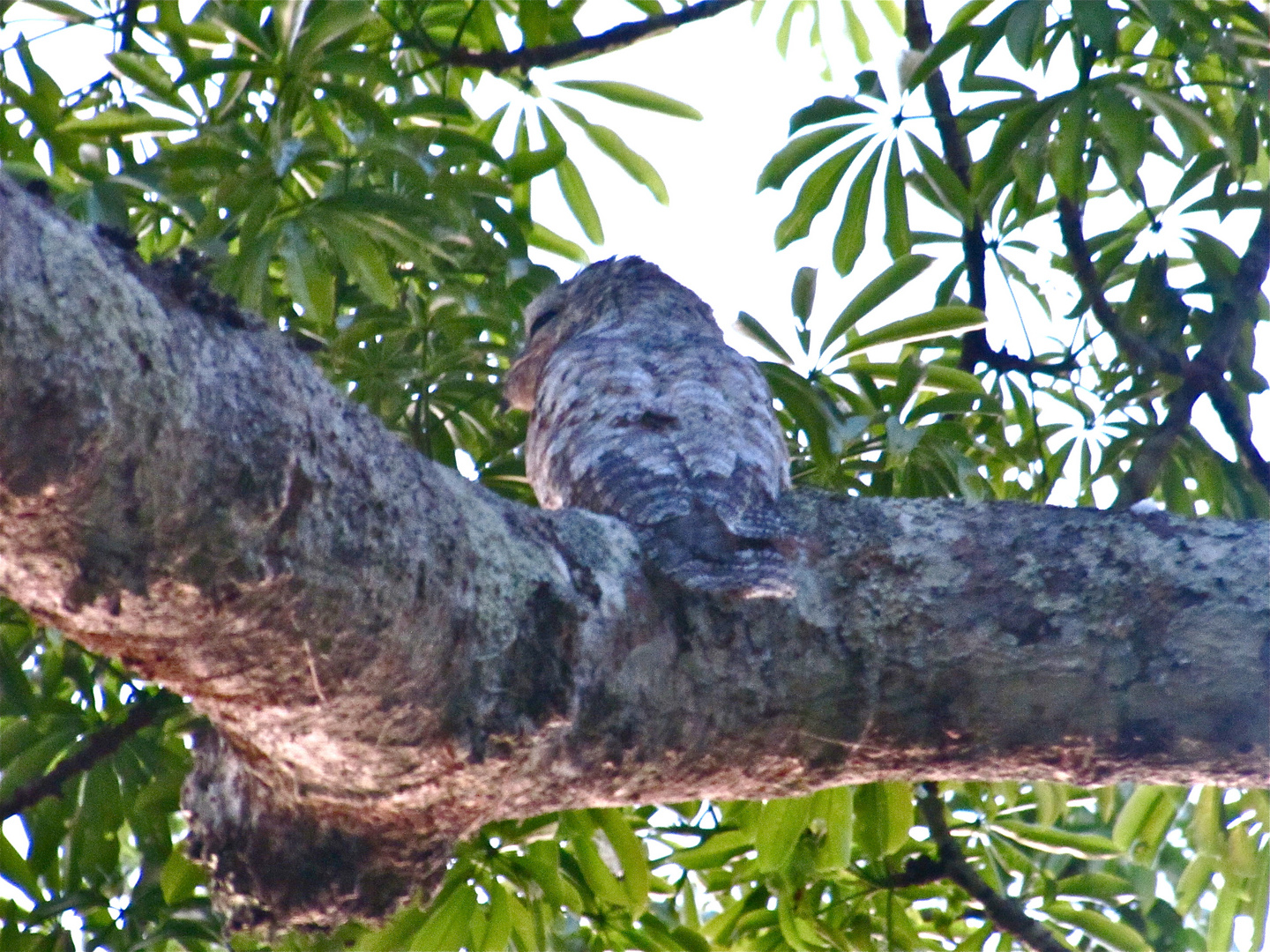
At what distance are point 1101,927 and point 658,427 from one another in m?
1.07

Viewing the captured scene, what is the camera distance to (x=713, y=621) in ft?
3.15

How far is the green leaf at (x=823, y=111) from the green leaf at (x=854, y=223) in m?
0.09

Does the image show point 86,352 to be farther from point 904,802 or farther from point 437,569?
point 904,802

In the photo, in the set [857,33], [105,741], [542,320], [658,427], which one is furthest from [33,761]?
[857,33]

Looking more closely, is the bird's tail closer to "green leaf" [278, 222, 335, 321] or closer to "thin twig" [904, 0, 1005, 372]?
"green leaf" [278, 222, 335, 321]

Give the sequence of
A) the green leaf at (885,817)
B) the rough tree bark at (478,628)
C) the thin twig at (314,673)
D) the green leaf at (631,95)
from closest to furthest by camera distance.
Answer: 1. the rough tree bark at (478,628)
2. the thin twig at (314,673)
3. the green leaf at (885,817)
4. the green leaf at (631,95)

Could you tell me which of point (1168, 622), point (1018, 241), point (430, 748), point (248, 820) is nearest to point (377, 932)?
point (248, 820)

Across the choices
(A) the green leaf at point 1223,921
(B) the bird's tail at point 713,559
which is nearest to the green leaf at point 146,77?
(B) the bird's tail at point 713,559

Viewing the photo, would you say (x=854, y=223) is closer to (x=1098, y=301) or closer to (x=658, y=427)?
(x=1098, y=301)

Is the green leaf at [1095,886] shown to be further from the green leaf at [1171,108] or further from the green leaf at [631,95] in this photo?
the green leaf at [631,95]

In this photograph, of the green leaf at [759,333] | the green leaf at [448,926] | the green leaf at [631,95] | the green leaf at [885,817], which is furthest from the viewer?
the green leaf at [631,95]

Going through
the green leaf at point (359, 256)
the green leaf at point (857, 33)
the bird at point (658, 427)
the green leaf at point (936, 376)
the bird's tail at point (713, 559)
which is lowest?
the bird's tail at point (713, 559)

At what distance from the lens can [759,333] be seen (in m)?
1.61

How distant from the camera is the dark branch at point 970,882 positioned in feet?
5.52
